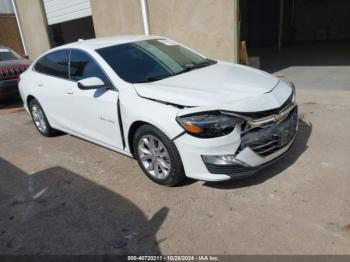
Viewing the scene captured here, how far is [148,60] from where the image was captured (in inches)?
161

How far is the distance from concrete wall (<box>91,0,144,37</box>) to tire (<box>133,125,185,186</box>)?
6.29 m

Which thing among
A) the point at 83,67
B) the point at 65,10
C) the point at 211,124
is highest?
the point at 65,10

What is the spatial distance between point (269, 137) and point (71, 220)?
85.3 inches

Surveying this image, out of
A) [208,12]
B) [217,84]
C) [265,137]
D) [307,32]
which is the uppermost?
[208,12]

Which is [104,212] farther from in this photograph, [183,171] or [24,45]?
[24,45]

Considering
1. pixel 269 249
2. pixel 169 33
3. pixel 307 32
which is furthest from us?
pixel 307 32

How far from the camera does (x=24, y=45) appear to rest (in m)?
15.7

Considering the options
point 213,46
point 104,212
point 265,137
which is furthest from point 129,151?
point 213,46

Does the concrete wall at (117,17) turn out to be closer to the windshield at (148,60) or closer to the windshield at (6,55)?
the windshield at (6,55)

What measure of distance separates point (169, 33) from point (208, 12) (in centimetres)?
138

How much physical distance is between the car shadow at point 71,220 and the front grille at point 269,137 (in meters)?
1.07

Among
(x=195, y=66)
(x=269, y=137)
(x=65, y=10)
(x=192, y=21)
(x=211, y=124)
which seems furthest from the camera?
(x=65, y=10)

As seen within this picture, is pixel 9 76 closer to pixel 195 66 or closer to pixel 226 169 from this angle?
pixel 195 66

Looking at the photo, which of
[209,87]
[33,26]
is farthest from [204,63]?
[33,26]
